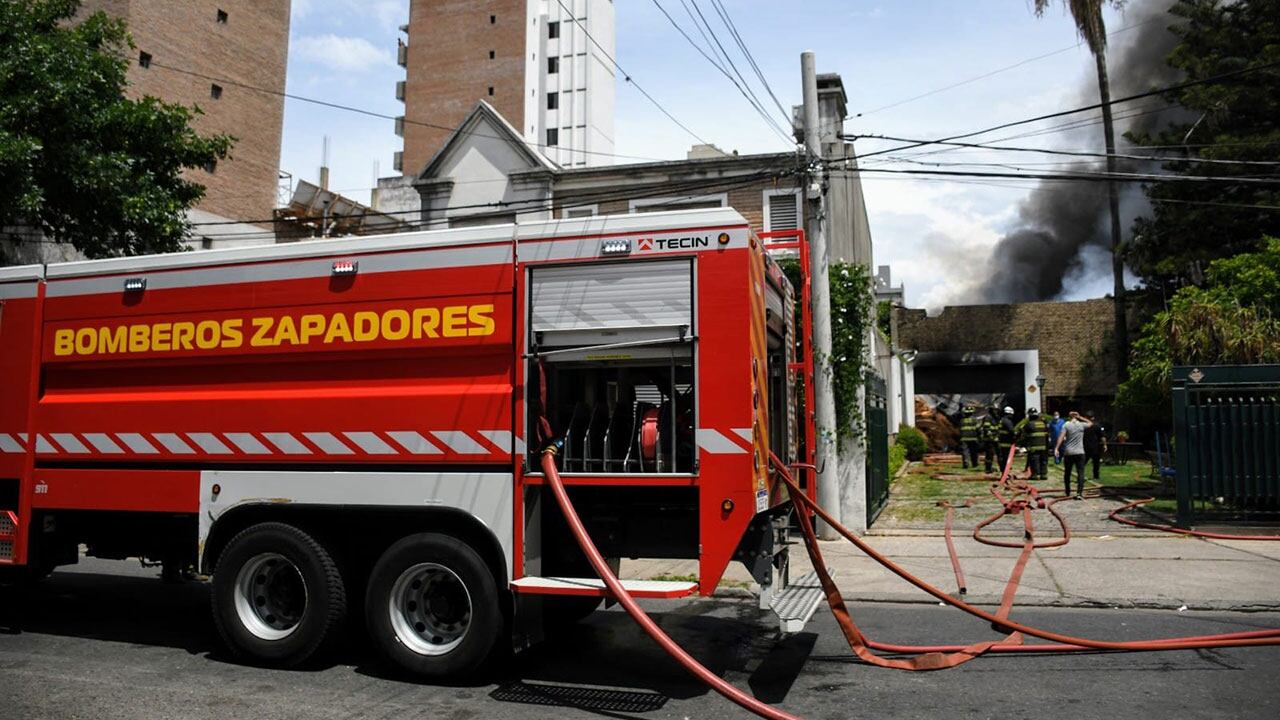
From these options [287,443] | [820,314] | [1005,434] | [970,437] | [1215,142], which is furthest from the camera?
[1215,142]

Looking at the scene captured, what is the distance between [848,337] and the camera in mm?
13711

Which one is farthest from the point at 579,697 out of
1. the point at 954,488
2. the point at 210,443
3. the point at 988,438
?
the point at 988,438

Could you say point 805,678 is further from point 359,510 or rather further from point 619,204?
point 619,204

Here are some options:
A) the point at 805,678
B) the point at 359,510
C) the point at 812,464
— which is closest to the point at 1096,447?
the point at 812,464

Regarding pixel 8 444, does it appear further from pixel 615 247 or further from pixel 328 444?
pixel 615 247

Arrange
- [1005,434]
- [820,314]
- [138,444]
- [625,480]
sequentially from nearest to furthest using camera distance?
[625,480], [138,444], [820,314], [1005,434]

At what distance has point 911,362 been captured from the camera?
126ft

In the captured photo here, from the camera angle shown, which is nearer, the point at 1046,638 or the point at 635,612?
the point at 635,612

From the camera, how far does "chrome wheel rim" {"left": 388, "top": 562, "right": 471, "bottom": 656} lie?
594 centimetres

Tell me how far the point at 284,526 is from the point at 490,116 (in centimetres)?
1591

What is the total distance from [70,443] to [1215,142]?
3159 cm

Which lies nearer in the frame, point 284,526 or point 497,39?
point 284,526

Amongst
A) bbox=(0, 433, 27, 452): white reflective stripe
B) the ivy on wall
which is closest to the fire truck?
bbox=(0, 433, 27, 452): white reflective stripe

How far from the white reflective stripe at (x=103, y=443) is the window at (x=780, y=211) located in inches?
516
